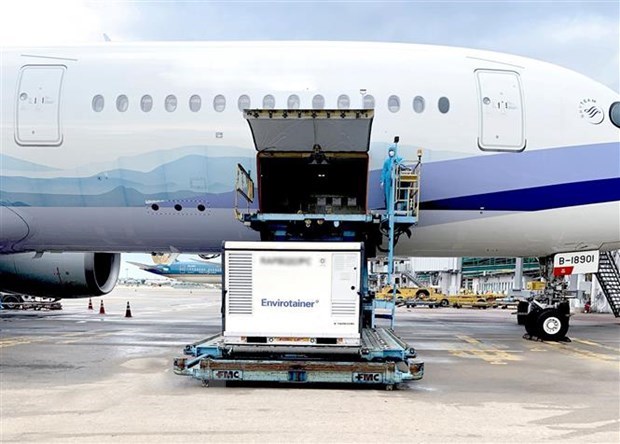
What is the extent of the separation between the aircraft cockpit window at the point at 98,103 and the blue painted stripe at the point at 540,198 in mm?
5423

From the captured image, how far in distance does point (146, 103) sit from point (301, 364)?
5405mm

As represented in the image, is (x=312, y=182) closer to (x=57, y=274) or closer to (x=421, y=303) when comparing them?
(x=57, y=274)

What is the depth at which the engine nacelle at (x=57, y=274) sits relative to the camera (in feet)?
50.7

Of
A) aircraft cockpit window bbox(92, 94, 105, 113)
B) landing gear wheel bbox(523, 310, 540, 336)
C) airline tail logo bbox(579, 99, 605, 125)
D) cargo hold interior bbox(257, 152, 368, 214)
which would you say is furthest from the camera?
landing gear wheel bbox(523, 310, 540, 336)

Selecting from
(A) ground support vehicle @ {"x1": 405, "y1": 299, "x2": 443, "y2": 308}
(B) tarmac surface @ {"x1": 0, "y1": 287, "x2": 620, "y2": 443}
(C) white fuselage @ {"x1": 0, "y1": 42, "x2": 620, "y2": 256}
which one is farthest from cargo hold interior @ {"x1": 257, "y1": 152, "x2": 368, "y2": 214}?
(A) ground support vehicle @ {"x1": 405, "y1": 299, "x2": 443, "y2": 308}

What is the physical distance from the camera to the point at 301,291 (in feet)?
21.2

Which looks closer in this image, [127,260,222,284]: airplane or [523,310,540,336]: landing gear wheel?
[523,310,540,336]: landing gear wheel

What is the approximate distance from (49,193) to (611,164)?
9219 mm

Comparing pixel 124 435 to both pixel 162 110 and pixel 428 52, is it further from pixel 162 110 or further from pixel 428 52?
pixel 428 52

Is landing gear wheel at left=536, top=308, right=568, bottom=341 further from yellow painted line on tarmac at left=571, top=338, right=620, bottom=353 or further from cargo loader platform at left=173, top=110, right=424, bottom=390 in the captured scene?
cargo loader platform at left=173, top=110, right=424, bottom=390

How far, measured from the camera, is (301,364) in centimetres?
625

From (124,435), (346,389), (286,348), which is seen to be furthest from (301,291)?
(124,435)

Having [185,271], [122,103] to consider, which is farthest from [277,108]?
[185,271]

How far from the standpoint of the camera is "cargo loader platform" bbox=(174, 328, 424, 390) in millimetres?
6195
